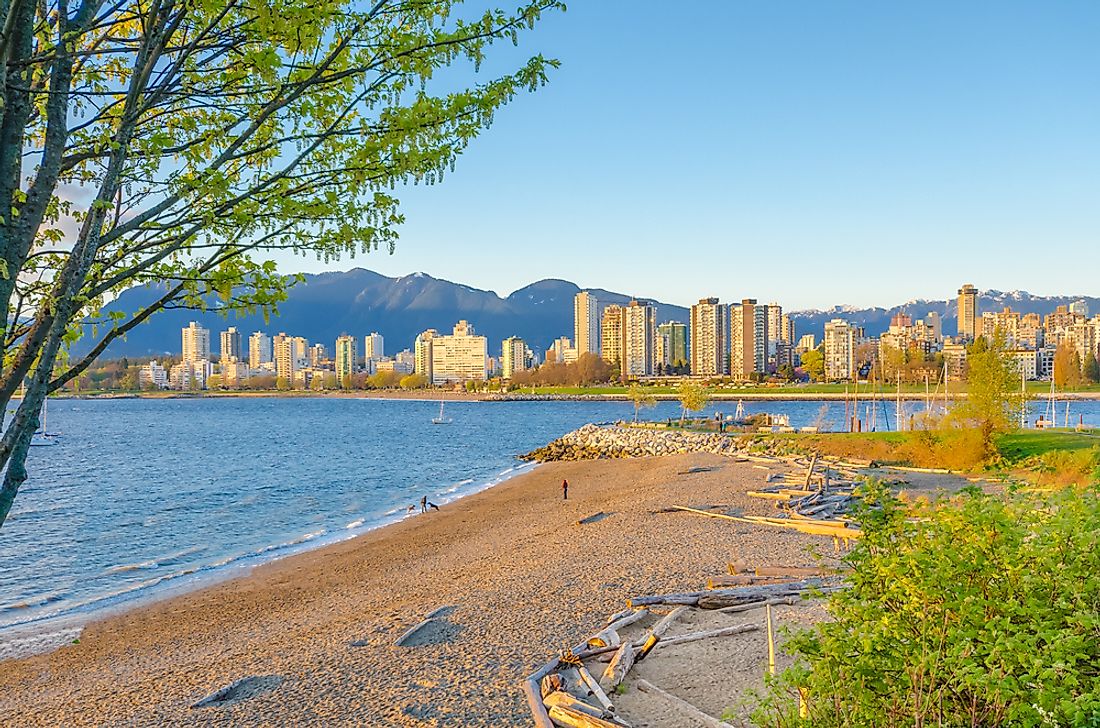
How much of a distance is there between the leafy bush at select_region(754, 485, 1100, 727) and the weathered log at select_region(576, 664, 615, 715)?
2.87 meters

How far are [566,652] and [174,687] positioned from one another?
585 centimetres

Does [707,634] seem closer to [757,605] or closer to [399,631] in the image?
[757,605]

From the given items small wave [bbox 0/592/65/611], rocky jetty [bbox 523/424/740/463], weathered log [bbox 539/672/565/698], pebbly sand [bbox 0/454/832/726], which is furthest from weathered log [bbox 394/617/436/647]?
rocky jetty [bbox 523/424/740/463]

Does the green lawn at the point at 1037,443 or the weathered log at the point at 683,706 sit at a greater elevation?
the weathered log at the point at 683,706

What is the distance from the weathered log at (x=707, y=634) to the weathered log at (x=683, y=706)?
137cm

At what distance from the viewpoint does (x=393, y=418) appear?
→ 12406 centimetres

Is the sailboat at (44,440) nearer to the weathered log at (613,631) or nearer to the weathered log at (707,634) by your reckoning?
the weathered log at (613,631)

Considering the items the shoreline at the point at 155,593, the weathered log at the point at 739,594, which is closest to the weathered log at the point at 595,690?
the weathered log at the point at 739,594

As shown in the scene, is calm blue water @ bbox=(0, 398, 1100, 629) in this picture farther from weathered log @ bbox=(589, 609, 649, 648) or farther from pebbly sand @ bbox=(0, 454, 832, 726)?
weathered log @ bbox=(589, 609, 649, 648)

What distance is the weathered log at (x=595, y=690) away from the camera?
7.75 meters

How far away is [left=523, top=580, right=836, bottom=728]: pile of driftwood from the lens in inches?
304

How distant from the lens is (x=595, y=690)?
8.15 metres

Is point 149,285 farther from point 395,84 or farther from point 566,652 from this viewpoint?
point 566,652

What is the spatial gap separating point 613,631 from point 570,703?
7.88ft
